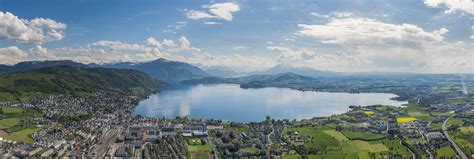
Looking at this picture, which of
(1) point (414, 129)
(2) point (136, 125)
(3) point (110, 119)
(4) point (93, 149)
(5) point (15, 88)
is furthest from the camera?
(5) point (15, 88)

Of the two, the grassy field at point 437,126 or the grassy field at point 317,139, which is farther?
the grassy field at point 437,126

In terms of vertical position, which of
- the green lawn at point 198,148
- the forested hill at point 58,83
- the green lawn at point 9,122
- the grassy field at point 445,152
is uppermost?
the forested hill at point 58,83

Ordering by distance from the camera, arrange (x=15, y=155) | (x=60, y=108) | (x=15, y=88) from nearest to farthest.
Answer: (x=15, y=155) → (x=60, y=108) → (x=15, y=88)

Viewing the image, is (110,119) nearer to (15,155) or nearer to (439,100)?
(15,155)

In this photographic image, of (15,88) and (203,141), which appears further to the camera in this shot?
(15,88)

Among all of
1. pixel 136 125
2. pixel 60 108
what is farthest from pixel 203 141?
pixel 60 108

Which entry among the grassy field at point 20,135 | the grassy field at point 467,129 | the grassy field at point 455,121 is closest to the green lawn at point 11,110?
the grassy field at point 20,135

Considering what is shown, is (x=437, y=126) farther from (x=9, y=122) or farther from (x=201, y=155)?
(x=9, y=122)

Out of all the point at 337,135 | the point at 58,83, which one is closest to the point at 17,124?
the point at 337,135

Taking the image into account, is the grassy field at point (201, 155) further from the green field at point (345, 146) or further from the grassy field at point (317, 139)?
the grassy field at point (317, 139)
